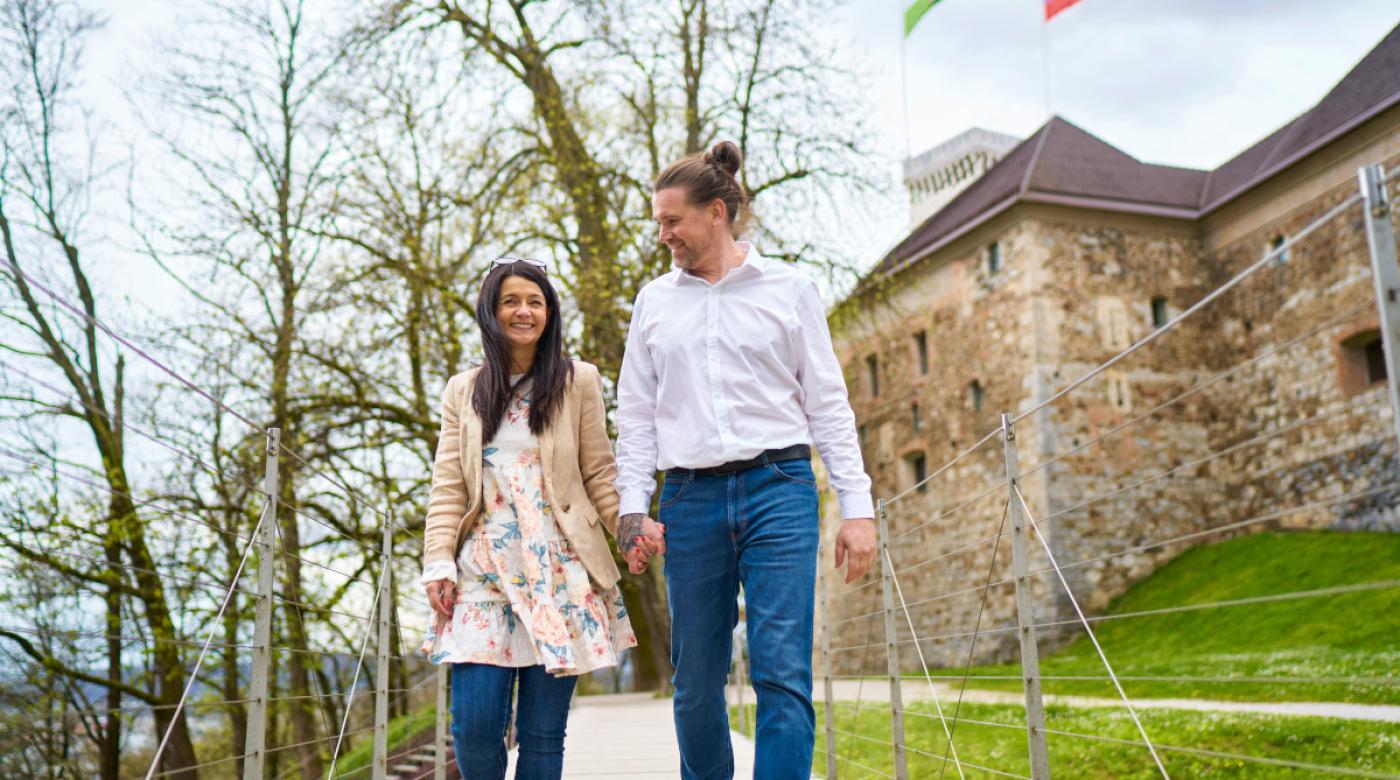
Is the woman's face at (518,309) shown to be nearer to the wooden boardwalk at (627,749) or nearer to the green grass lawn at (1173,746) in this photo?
the green grass lawn at (1173,746)

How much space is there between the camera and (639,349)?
2930 millimetres

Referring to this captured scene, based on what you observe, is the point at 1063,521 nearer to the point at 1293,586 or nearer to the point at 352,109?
the point at 1293,586

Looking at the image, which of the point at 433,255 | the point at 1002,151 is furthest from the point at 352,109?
the point at 1002,151

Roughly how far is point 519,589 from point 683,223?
93 cm

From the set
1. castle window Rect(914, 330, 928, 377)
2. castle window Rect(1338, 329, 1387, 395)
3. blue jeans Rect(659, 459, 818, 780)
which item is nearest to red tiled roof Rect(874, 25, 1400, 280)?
castle window Rect(914, 330, 928, 377)

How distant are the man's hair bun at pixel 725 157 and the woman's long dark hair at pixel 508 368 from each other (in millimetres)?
523

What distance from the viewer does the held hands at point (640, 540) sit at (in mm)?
2734

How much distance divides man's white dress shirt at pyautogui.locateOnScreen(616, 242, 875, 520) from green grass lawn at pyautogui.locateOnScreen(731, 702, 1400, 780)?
5.55 ft

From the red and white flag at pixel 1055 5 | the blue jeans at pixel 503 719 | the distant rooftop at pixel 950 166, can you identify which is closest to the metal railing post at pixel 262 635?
the blue jeans at pixel 503 719

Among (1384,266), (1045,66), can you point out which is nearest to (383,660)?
(1384,266)

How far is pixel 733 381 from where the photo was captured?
8.94 feet

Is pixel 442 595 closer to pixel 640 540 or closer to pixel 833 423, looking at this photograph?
pixel 640 540

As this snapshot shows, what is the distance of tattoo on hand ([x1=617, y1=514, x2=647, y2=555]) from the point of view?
109 inches

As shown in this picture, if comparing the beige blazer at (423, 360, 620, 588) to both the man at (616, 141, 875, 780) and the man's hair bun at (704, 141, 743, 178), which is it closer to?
the man at (616, 141, 875, 780)
